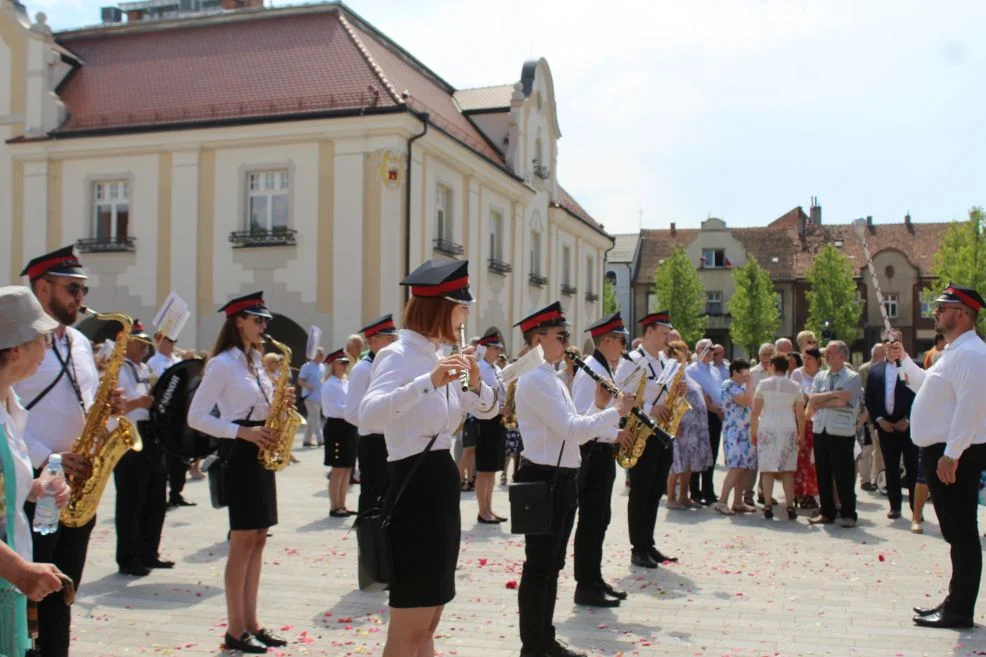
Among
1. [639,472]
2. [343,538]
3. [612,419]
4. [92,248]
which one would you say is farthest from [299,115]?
[612,419]

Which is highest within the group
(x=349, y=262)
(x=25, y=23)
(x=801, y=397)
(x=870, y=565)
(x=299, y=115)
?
(x=25, y=23)

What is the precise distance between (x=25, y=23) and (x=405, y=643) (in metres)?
26.8

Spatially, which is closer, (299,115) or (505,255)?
(299,115)

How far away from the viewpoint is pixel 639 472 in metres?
8.60

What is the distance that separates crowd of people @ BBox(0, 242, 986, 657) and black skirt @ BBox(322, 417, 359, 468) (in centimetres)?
4

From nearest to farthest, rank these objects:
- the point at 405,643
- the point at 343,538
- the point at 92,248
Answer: the point at 405,643 < the point at 343,538 < the point at 92,248

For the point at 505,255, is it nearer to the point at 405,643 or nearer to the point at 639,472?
the point at 639,472

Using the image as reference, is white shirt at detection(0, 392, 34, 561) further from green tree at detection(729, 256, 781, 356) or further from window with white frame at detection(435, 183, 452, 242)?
green tree at detection(729, 256, 781, 356)

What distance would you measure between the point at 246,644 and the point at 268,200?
62.2ft

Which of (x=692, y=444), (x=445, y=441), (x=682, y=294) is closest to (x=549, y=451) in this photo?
(x=445, y=441)

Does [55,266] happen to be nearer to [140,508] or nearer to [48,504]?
[48,504]

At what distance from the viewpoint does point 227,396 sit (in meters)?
6.12

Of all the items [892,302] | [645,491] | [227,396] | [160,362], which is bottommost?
[645,491]

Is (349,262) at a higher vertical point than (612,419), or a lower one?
higher
